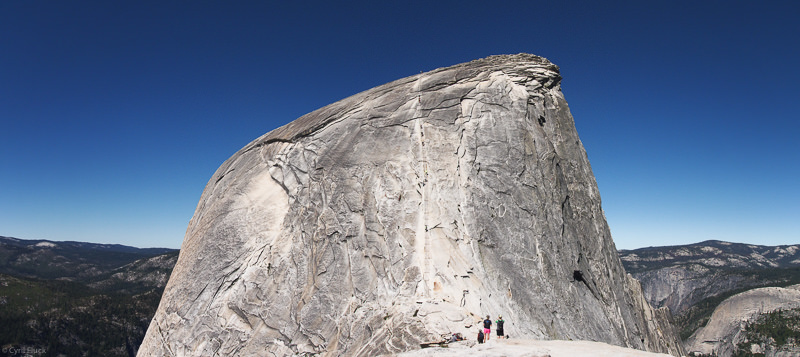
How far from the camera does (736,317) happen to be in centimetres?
11625

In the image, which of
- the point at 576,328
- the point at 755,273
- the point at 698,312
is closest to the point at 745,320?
the point at 698,312

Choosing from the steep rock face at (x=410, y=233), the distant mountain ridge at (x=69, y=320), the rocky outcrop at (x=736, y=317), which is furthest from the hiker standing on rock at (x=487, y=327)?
the distant mountain ridge at (x=69, y=320)

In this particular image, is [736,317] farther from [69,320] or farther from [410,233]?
[69,320]

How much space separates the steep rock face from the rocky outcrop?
119 metres

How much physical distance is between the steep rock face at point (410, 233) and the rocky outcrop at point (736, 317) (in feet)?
389

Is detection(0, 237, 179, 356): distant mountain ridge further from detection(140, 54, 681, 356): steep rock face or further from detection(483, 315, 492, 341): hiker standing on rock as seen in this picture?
detection(483, 315, 492, 341): hiker standing on rock

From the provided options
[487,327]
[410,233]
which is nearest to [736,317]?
[410,233]

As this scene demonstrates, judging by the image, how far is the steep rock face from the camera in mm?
18203

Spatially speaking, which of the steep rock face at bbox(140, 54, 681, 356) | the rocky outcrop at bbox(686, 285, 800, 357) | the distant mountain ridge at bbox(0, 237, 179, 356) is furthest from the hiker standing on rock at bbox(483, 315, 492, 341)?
the distant mountain ridge at bbox(0, 237, 179, 356)

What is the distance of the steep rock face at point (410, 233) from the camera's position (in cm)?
1820

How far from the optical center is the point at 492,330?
16.1 m

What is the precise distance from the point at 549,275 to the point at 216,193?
20387 mm

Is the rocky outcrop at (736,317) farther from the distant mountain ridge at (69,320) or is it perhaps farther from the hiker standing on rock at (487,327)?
the distant mountain ridge at (69,320)

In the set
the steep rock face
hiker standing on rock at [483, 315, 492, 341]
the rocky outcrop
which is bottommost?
the rocky outcrop
